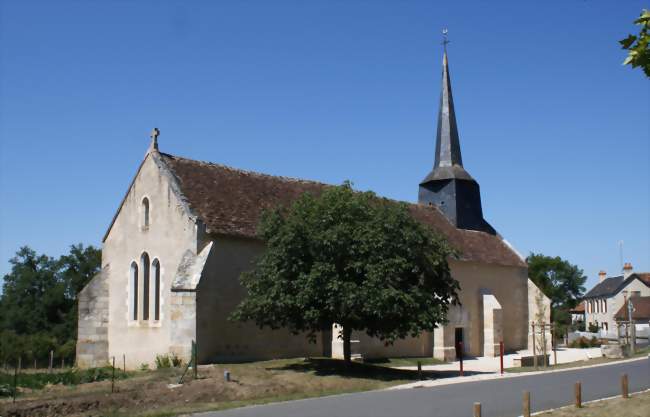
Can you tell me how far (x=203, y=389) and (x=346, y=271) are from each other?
6.69 meters

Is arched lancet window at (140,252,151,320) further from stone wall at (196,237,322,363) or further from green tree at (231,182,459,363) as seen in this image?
green tree at (231,182,459,363)

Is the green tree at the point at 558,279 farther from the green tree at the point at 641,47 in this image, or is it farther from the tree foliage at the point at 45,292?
the green tree at the point at 641,47

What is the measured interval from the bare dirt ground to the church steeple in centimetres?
1955

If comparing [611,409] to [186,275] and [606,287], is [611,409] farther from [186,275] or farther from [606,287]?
[606,287]

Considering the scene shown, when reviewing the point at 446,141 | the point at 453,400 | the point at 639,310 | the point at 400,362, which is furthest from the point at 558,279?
the point at 453,400

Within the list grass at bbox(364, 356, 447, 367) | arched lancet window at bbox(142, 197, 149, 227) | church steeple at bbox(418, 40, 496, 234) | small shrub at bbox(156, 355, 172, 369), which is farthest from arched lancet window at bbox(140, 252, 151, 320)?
church steeple at bbox(418, 40, 496, 234)

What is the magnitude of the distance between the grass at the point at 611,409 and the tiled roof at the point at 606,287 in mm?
67566

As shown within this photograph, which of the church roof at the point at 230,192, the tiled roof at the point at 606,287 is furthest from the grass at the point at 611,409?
the tiled roof at the point at 606,287

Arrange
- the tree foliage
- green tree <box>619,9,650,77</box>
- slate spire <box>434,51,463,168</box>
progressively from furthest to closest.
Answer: the tree foliage, slate spire <box>434,51,463,168</box>, green tree <box>619,9,650,77</box>

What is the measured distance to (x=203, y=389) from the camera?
64.1ft

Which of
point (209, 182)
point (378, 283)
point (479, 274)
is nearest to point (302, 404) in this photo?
point (378, 283)

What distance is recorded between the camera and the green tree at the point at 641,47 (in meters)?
6.93

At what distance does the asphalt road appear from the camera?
15.4 meters

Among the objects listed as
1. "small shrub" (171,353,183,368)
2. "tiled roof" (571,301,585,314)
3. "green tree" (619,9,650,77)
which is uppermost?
"green tree" (619,9,650,77)
